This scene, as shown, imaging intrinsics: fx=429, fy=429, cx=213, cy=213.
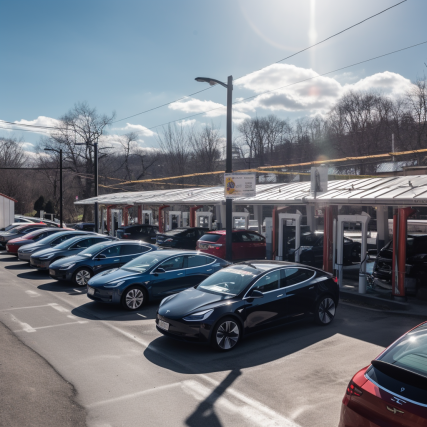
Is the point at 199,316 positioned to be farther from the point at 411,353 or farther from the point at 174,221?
the point at 174,221

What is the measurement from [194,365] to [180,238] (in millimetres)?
13872

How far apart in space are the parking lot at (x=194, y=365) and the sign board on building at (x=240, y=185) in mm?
5306

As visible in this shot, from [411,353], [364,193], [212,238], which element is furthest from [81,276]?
[411,353]

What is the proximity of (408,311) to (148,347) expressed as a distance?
652 cm

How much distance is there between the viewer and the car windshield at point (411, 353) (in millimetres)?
3582

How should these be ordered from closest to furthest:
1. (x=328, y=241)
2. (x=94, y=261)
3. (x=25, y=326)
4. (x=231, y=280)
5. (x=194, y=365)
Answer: (x=194, y=365)
(x=231, y=280)
(x=25, y=326)
(x=94, y=261)
(x=328, y=241)

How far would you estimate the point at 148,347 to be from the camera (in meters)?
7.58

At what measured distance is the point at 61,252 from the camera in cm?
1552

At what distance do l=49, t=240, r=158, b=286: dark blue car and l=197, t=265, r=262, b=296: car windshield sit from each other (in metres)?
5.63

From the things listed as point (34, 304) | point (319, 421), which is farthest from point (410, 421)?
point (34, 304)

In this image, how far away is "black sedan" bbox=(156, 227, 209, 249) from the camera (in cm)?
2036

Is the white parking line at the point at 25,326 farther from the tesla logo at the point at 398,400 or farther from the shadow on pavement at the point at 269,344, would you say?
the tesla logo at the point at 398,400

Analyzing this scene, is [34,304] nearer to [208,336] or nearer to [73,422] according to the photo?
[208,336]

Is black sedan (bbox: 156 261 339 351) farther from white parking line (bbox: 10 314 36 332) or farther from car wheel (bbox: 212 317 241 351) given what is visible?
white parking line (bbox: 10 314 36 332)
